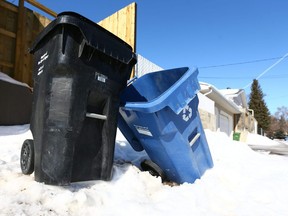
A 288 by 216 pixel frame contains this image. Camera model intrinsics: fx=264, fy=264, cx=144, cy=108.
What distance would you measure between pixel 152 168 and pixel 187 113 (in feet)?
2.71

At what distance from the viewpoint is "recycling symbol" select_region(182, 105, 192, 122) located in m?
3.24

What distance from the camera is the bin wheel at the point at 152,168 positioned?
331cm

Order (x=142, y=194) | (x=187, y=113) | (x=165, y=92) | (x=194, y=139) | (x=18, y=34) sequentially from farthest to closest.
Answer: (x=18, y=34), (x=194, y=139), (x=187, y=113), (x=165, y=92), (x=142, y=194)

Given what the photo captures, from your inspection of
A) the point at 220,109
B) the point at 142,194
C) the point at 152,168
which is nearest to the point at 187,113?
the point at 152,168

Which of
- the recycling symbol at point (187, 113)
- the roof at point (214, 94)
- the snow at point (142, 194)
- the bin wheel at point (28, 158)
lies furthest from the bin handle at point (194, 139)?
the roof at point (214, 94)

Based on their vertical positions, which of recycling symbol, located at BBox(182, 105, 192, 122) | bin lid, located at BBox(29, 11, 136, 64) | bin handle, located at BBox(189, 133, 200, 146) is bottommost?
bin handle, located at BBox(189, 133, 200, 146)

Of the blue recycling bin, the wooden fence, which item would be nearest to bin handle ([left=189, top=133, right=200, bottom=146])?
the blue recycling bin

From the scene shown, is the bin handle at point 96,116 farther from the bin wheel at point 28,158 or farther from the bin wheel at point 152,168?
the bin wheel at point 152,168

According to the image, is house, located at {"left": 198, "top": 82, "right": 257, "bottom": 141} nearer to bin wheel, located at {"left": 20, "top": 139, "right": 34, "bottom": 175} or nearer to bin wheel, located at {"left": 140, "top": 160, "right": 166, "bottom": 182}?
bin wheel, located at {"left": 140, "top": 160, "right": 166, "bottom": 182}

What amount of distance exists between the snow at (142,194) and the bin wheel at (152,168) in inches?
7.1

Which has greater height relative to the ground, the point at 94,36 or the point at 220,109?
the point at 220,109

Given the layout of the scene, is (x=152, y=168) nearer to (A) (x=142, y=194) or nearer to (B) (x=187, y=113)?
(A) (x=142, y=194)

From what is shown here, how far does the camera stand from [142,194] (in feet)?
8.98

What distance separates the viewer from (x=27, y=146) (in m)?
2.82
